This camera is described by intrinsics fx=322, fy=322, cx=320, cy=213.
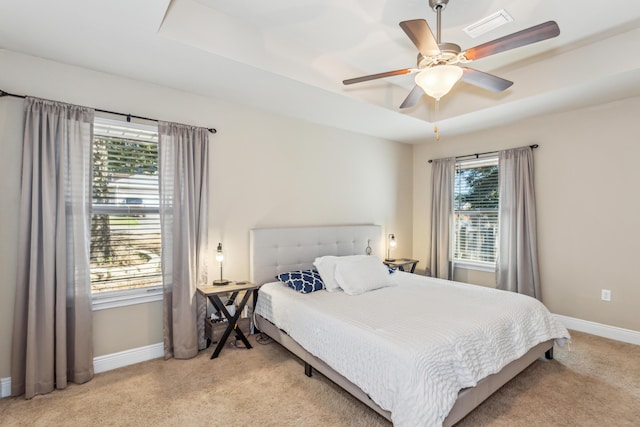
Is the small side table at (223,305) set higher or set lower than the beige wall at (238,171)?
lower

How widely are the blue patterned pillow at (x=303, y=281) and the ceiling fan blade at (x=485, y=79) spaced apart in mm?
2187

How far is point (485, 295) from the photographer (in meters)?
2.93

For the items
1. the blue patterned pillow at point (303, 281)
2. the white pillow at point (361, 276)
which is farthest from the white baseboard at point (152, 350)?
the white pillow at point (361, 276)

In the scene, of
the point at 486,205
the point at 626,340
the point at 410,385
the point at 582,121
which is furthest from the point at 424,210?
the point at 410,385

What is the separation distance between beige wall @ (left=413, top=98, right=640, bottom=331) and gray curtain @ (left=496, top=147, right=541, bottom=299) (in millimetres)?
131

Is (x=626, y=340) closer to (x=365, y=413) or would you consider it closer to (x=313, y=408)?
(x=365, y=413)

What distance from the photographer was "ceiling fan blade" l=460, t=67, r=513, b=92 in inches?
88.5

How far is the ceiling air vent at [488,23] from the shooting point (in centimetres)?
234

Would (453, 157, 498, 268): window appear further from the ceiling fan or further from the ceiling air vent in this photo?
the ceiling fan

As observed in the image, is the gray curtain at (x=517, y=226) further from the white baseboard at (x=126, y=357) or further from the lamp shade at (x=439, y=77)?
the white baseboard at (x=126, y=357)

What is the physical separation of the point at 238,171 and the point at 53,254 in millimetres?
1710

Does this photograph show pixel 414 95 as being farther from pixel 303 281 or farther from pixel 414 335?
pixel 303 281

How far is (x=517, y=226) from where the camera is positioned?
394 cm

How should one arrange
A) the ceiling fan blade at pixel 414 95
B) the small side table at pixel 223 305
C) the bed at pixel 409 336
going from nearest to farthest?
the bed at pixel 409 336
the ceiling fan blade at pixel 414 95
the small side table at pixel 223 305
